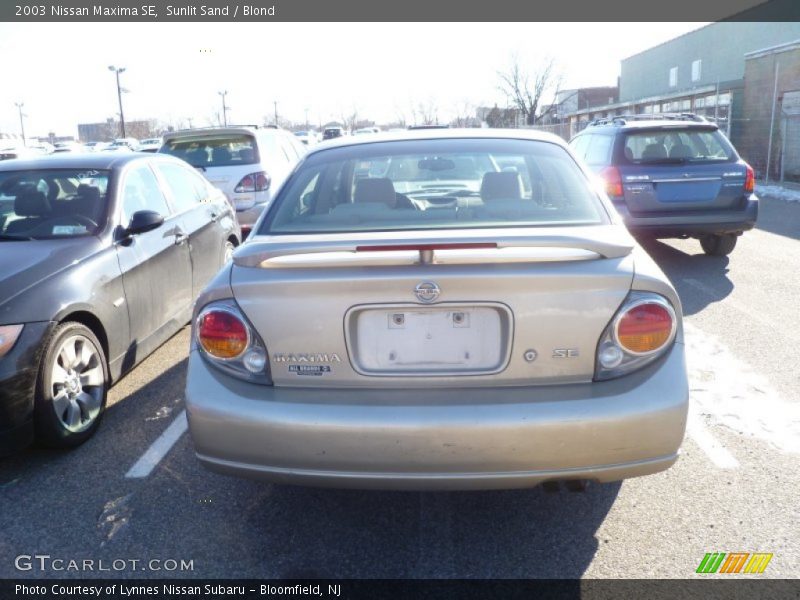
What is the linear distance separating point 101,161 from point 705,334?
4732mm

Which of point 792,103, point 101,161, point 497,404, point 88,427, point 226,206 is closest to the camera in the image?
point 497,404

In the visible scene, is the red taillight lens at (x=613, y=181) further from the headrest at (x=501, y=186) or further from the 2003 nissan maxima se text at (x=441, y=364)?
the 2003 nissan maxima se text at (x=441, y=364)

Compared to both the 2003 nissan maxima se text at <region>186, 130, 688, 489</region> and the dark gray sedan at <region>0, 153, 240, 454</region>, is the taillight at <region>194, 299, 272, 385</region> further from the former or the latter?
the dark gray sedan at <region>0, 153, 240, 454</region>

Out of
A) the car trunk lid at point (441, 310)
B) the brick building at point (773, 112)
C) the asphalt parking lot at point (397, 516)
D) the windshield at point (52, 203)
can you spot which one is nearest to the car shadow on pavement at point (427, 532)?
the asphalt parking lot at point (397, 516)

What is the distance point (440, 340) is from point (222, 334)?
825 mm

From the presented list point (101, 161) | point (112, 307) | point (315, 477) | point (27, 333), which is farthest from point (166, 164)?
point (315, 477)

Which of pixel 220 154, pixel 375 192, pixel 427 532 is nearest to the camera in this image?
pixel 427 532

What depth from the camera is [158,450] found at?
146 inches

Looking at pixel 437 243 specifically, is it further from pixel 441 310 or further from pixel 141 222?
pixel 141 222

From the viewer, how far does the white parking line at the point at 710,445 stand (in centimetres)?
344

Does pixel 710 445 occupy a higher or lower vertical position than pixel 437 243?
lower

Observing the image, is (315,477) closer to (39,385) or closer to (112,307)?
(39,385)

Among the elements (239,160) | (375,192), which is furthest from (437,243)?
(239,160)

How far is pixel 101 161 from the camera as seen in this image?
198 inches
